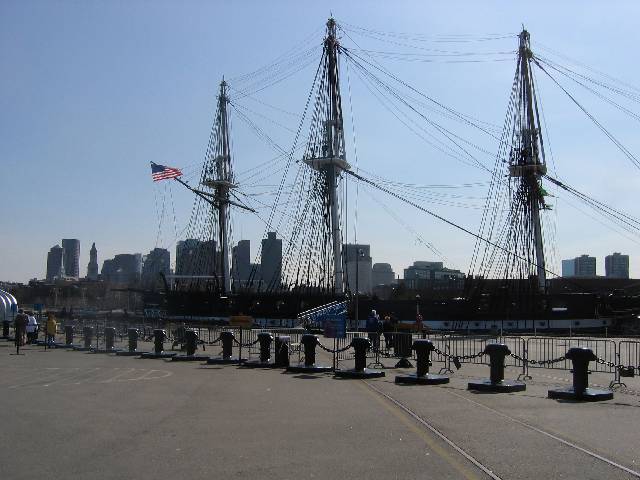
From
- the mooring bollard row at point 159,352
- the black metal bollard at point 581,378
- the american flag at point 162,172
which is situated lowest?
the mooring bollard row at point 159,352

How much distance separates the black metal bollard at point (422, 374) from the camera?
49.2 ft

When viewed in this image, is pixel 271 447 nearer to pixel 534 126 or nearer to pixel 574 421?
pixel 574 421

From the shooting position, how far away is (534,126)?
2031 inches

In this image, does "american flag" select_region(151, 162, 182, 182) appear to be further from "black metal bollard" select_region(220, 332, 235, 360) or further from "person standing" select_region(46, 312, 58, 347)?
"black metal bollard" select_region(220, 332, 235, 360)

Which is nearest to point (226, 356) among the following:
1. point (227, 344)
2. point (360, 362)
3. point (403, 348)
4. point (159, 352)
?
point (227, 344)

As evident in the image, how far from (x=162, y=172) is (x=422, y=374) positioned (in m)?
45.1

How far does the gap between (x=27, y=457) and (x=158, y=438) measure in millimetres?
1666

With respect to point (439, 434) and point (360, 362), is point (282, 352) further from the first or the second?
point (439, 434)

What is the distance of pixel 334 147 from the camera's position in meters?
50.7

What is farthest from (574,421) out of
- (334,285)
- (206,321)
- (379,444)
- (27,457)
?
(206,321)

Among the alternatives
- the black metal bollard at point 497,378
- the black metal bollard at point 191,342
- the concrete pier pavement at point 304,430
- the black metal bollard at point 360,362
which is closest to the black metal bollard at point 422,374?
the concrete pier pavement at point 304,430

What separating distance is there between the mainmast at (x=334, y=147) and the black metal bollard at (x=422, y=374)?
34.4 meters

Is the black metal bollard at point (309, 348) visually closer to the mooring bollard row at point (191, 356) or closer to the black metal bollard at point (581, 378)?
the mooring bollard row at point (191, 356)

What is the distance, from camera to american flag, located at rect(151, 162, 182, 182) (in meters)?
56.7
